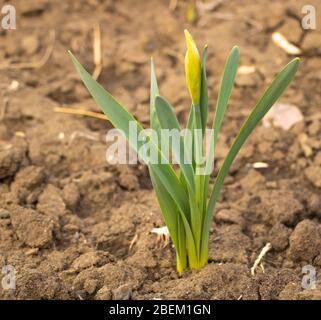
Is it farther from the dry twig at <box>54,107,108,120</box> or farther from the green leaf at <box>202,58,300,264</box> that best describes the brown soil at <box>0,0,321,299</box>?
the green leaf at <box>202,58,300,264</box>

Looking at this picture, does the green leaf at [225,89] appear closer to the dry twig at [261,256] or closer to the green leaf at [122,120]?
the green leaf at [122,120]

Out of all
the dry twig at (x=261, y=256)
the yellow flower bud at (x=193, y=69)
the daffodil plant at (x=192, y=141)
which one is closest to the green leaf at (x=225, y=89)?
the daffodil plant at (x=192, y=141)

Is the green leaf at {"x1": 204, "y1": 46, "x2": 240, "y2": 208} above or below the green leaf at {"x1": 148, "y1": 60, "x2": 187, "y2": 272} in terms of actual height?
above

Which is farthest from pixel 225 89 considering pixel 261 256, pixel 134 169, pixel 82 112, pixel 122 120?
pixel 82 112

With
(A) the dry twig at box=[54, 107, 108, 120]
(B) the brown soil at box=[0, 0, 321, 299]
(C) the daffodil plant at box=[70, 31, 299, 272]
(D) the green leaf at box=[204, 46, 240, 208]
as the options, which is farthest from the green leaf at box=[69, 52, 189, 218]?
(A) the dry twig at box=[54, 107, 108, 120]

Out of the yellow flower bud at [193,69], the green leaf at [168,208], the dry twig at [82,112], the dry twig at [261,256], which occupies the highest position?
the yellow flower bud at [193,69]

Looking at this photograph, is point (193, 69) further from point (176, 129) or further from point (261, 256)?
point (261, 256)

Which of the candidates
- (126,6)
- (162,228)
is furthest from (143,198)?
(126,6)
